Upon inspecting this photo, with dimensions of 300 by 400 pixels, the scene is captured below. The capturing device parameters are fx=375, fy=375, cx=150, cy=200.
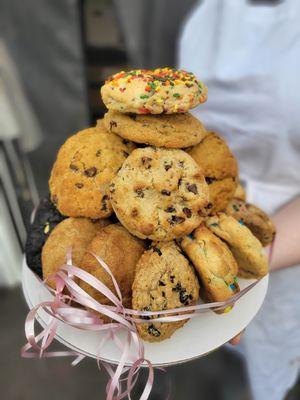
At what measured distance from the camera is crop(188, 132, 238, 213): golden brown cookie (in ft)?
1.92

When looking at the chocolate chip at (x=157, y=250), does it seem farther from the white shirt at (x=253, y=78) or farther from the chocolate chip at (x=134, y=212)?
the white shirt at (x=253, y=78)

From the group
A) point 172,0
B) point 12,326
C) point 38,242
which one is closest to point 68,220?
point 38,242

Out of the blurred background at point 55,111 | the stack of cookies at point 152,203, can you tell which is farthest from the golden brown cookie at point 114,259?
the blurred background at point 55,111

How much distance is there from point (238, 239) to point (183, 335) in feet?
0.53

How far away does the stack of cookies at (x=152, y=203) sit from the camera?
1.66 feet

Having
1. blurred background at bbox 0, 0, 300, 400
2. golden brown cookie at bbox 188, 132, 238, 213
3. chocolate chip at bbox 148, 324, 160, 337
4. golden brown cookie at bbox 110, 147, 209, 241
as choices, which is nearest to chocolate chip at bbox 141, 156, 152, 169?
golden brown cookie at bbox 110, 147, 209, 241

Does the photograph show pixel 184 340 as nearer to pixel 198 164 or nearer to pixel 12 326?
pixel 198 164

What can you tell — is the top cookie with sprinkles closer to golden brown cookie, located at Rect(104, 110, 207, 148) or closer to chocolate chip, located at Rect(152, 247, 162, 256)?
golden brown cookie, located at Rect(104, 110, 207, 148)

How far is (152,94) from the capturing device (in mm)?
492

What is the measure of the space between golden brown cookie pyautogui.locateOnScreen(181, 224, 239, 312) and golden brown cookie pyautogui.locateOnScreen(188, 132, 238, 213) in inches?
2.6

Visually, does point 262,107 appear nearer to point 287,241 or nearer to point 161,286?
point 287,241

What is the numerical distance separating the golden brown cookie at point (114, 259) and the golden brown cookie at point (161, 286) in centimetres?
3

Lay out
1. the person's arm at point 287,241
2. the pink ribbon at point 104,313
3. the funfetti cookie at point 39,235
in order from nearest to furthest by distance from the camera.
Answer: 1. the pink ribbon at point 104,313
2. the funfetti cookie at point 39,235
3. the person's arm at point 287,241

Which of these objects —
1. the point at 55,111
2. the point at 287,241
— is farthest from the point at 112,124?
the point at 55,111
